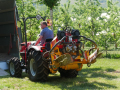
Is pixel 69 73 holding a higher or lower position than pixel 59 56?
lower

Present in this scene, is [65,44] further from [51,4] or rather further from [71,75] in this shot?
[51,4]

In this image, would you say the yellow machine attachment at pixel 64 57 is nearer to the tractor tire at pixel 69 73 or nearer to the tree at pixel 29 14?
the tractor tire at pixel 69 73

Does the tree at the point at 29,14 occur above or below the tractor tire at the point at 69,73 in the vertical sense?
above

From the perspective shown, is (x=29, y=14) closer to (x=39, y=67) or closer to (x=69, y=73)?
(x=69, y=73)

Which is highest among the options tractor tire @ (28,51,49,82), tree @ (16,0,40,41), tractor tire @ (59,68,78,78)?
tree @ (16,0,40,41)

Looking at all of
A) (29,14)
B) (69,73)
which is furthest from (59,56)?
(29,14)

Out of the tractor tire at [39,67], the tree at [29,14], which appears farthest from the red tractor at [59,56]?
the tree at [29,14]

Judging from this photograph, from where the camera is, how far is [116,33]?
17.5 meters

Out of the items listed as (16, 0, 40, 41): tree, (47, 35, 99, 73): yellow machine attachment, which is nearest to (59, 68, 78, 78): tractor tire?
(47, 35, 99, 73): yellow machine attachment

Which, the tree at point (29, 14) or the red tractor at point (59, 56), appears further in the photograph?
the tree at point (29, 14)

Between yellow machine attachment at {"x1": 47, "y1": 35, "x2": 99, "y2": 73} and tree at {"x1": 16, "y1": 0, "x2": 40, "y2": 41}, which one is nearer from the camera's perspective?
yellow machine attachment at {"x1": 47, "y1": 35, "x2": 99, "y2": 73}

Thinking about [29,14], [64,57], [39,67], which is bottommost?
[39,67]

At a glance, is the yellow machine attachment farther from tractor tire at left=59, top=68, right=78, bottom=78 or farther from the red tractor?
tractor tire at left=59, top=68, right=78, bottom=78

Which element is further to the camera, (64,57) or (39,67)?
(39,67)
